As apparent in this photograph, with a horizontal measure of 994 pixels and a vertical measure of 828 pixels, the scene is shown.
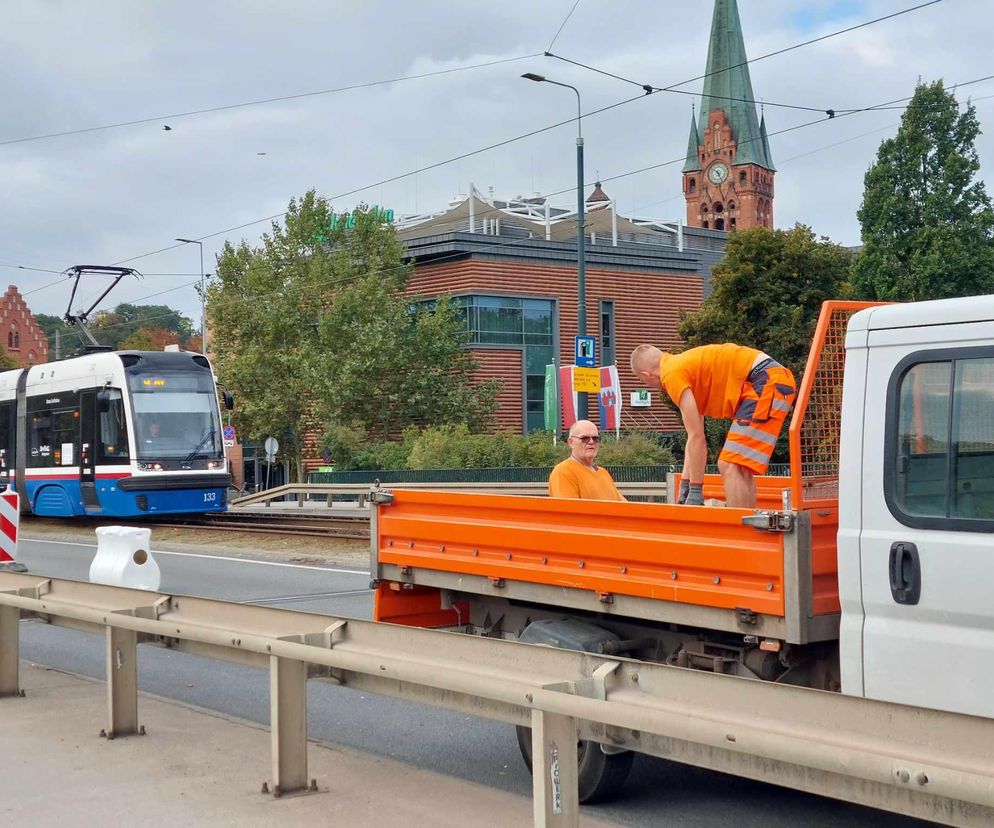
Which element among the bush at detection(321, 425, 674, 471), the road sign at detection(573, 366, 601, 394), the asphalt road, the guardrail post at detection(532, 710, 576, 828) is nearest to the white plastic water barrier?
the asphalt road

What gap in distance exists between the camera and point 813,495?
512 cm

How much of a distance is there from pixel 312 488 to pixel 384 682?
25.9m

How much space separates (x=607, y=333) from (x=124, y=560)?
40.7 metres

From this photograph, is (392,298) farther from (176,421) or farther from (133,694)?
(133,694)

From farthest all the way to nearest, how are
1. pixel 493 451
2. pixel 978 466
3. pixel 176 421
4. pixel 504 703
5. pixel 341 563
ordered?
1. pixel 493 451
2. pixel 176 421
3. pixel 341 563
4. pixel 504 703
5. pixel 978 466

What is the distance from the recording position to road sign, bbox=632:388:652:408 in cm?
4969

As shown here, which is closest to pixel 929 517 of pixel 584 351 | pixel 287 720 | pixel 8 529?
pixel 287 720

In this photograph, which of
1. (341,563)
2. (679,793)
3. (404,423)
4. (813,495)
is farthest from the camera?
(404,423)

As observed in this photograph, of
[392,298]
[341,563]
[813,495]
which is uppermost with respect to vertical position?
[392,298]

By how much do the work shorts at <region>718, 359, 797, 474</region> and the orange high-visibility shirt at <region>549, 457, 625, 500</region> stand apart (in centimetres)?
117

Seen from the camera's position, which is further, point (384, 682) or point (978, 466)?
point (384, 682)

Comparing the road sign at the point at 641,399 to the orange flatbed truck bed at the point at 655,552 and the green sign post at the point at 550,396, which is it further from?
the orange flatbed truck bed at the point at 655,552

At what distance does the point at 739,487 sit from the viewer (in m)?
5.61

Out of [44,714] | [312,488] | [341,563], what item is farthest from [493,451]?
[44,714]
